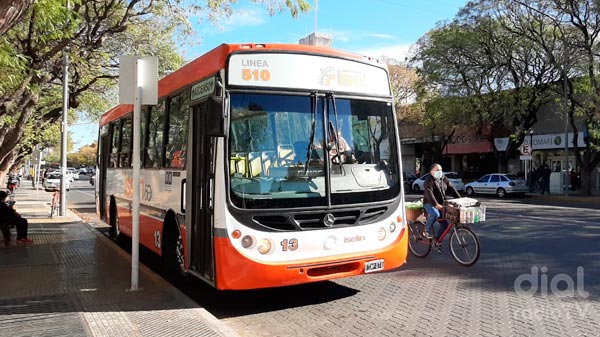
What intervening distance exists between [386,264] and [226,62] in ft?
10.2

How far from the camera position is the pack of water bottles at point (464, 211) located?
8.46 m

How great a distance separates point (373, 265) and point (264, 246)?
4.84 ft

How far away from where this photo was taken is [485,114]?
106 ft

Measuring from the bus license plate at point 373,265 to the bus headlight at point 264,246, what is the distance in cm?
131

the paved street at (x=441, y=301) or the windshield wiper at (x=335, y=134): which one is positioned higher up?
the windshield wiper at (x=335, y=134)

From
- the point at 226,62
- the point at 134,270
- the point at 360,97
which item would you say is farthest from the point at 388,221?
the point at 134,270

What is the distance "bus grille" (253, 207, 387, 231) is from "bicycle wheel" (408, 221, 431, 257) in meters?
3.45

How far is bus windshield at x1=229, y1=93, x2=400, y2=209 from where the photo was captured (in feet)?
18.5

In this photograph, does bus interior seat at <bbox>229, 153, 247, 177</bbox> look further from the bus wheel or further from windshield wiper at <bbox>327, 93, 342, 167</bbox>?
the bus wheel

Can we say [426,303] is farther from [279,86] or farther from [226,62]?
A: [226,62]

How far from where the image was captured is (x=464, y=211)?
8.45 metres

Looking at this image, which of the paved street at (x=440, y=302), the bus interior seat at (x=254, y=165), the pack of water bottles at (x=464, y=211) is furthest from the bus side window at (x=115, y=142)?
the pack of water bottles at (x=464, y=211)

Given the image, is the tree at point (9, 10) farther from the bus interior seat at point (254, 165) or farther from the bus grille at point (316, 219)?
the bus grille at point (316, 219)

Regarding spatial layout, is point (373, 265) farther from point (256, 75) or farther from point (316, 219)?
point (256, 75)
